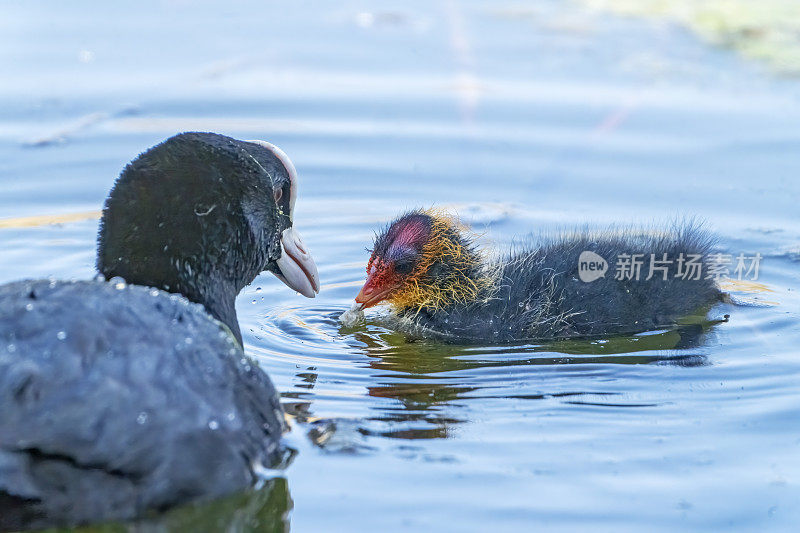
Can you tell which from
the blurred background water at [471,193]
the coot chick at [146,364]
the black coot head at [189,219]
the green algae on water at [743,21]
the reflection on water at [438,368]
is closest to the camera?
the coot chick at [146,364]

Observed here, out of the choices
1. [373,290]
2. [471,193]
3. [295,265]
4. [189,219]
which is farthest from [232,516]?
[471,193]

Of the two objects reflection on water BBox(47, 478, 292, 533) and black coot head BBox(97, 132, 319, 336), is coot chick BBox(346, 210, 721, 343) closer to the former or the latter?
black coot head BBox(97, 132, 319, 336)

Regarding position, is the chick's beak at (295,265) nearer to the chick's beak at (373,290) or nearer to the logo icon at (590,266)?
the chick's beak at (373,290)

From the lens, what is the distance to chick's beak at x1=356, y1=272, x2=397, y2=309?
534 cm

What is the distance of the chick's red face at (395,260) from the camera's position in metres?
5.34

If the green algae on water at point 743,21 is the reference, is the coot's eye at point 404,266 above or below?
below

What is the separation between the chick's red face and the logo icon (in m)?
0.73

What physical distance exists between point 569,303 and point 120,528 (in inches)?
102

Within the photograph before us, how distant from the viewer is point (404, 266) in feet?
17.5

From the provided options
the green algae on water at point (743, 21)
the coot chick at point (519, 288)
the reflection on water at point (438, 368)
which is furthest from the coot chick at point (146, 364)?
the green algae on water at point (743, 21)

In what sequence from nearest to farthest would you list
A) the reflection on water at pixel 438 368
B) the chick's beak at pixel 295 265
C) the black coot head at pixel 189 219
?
1. the black coot head at pixel 189 219
2. the reflection on water at pixel 438 368
3. the chick's beak at pixel 295 265

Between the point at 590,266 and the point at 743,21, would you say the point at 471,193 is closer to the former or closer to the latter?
the point at 590,266

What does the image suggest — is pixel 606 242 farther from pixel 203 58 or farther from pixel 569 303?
pixel 203 58

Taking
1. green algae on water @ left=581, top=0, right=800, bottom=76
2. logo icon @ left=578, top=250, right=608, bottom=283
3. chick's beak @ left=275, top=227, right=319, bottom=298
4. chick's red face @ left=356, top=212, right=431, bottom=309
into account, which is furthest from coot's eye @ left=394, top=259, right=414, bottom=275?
green algae on water @ left=581, top=0, right=800, bottom=76
